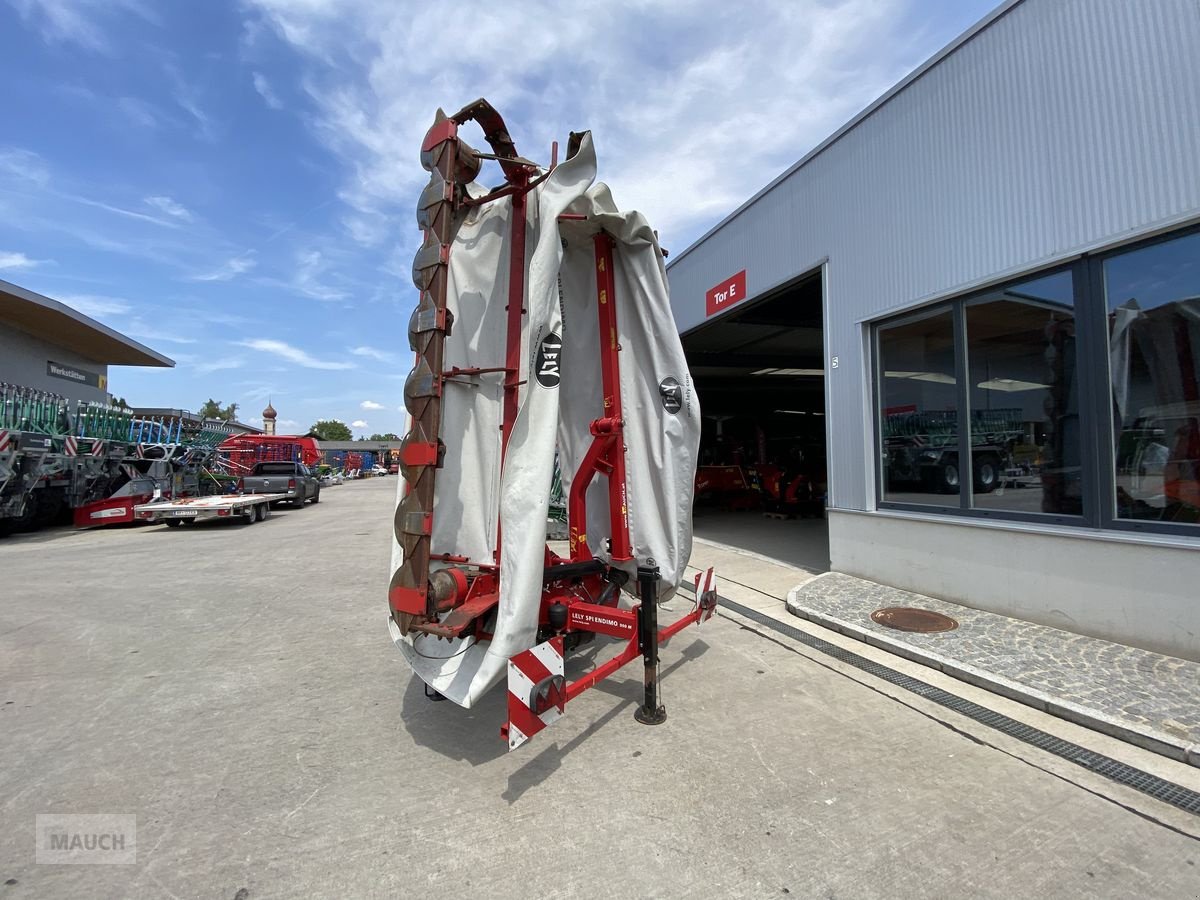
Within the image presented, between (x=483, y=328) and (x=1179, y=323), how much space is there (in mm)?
5611

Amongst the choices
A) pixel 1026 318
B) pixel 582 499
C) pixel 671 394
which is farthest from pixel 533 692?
pixel 1026 318

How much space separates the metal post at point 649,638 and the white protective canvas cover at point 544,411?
39cm

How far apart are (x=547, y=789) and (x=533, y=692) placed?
61cm

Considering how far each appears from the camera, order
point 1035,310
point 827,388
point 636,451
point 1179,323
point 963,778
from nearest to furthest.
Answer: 1. point 963,778
2. point 636,451
3. point 1179,323
4. point 1035,310
5. point 827,388

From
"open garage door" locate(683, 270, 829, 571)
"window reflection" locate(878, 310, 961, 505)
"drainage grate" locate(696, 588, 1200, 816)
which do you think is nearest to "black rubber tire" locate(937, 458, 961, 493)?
"window reflection" locate(878, 310, 961, 505)

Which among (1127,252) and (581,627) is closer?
(581,627)

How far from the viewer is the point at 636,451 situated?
13.3 feet

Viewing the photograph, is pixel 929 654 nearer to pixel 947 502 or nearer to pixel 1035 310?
pixel 947 502

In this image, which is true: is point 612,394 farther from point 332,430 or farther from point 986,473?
point 332,430

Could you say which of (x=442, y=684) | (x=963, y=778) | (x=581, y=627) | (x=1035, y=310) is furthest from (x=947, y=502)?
(x=442, y=684)

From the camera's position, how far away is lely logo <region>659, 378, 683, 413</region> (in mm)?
4012

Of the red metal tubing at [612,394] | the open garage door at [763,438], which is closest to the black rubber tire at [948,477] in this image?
the open garage door at [763,438]

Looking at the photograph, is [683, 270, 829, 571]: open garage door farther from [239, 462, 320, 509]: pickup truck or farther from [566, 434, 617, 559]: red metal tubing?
[239, 462, 320, 509]: pickup truck

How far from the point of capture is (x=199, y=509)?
1370 centimetres
